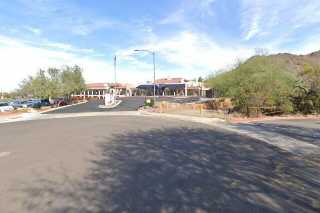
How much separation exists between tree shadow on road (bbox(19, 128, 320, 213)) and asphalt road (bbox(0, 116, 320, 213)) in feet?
0.05

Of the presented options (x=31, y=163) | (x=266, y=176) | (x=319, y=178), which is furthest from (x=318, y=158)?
(x=31, y=163)

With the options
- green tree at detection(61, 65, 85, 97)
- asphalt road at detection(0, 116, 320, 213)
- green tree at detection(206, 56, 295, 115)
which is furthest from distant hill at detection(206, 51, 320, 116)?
green tree at detection(61, 65, 85, 97)

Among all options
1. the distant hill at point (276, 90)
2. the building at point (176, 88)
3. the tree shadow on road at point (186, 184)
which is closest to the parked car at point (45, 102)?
the distant hill at point (276, 90)

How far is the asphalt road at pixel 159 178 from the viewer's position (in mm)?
5199

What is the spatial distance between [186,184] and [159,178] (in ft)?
2.49

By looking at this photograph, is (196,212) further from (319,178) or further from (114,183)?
(319,178)

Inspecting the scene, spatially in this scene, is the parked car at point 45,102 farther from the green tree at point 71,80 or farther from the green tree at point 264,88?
the green tree at point 264,88

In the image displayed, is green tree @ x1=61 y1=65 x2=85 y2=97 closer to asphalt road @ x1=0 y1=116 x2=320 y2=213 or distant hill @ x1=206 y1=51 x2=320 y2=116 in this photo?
distant hill @ x1=206 y1=51 x2=320 y2=116

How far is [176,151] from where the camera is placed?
10.1 meters

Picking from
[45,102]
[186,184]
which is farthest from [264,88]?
[45,102]

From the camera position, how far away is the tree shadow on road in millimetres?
5125

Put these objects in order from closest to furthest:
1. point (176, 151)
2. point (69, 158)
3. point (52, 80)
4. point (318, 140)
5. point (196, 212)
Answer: point (196, 212)
point (69, 158)
point (176, 151)
point (318, 140)
point (52, 80)

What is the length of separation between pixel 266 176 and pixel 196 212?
278 centimetres

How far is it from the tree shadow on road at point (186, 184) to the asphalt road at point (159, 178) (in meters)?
0.02
